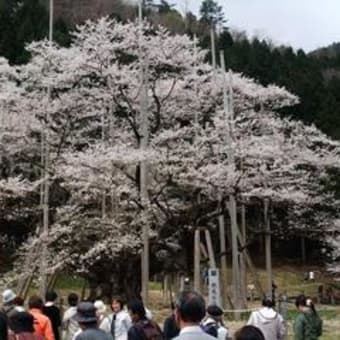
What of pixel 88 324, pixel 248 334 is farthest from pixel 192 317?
pixel 88 324

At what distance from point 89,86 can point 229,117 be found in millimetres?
4917

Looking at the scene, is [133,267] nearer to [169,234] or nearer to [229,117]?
[169,234]

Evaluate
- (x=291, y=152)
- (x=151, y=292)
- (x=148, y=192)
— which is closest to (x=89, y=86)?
(x=148, y=192)

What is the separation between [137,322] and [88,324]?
4.01 feet

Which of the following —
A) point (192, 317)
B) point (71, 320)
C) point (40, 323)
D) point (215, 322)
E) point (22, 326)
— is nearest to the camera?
point (192, 317)

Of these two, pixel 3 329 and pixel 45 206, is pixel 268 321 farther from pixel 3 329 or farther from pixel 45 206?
pixel 45 206

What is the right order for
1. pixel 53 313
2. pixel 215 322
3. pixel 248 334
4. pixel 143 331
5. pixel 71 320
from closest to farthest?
pixel 248 334 → pixel 143 331 → pixel 215 322 → pixel 71 320 → pixel 53 313

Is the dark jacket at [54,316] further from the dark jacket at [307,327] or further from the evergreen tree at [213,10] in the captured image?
the evergreen tree at [213,10]

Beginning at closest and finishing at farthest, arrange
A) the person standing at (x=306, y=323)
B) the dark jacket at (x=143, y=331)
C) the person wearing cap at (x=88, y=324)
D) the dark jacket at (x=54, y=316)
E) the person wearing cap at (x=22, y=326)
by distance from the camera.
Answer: the person wearing cap at (x=88, y=324), the person wearing cap at (x=22, y=326), the dark jacket at (x=143, y=331), the dark jacket at (x=54, y=316), the person standing at (x=306, y=323)

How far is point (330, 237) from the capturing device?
34.6 metres

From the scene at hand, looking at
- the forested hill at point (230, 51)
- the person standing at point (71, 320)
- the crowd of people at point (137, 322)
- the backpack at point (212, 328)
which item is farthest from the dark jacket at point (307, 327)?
the forested hill at point (230, 51)

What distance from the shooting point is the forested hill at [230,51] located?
41594 mm

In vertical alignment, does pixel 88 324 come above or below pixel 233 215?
below

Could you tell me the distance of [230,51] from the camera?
4728 cm
